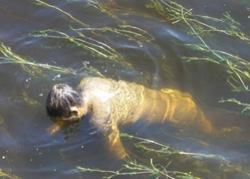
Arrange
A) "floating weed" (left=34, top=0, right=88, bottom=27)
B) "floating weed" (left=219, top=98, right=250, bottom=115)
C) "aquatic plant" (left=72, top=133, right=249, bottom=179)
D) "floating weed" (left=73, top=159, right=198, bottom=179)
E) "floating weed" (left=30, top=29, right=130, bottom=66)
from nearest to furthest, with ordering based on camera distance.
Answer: "floating weed" (left=73, top=159, right=198, bottom=179) → "aquatic plant" (left=72, top=133, right=249, bottom=179) → "floating weed" (left=219, top=98, right=250, bottom=115) → "floating weed" (left=30, top=29, right=130, bottom=66) → "floating weed" (left=34, top=0, right=88, bottom=27)

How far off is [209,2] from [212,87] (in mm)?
1872

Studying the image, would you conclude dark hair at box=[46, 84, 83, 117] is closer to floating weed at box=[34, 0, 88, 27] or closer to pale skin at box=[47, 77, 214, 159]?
pale skin at box=[47, 77, 214, 159]

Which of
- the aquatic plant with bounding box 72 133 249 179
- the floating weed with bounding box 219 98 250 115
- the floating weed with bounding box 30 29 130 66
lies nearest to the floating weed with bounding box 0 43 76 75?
the floating weed with bounding box 30 29 130 66

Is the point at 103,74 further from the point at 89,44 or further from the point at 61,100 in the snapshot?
the point at 61,100

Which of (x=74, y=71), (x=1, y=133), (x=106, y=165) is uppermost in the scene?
(x=74, y=71)

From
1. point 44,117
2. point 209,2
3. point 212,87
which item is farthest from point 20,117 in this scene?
point 209,2

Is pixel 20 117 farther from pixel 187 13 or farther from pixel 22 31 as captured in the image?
pixel 187 13

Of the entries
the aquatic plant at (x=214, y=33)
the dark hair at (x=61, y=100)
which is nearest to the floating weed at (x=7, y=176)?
the dark hair at (x=61, y=100)

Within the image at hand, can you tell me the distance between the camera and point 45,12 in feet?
26.9

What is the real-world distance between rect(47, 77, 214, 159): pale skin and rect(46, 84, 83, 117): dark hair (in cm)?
17

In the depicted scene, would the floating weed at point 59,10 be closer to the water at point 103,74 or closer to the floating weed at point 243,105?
the water at point 103,74

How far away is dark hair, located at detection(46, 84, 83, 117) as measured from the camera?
573 centimetres

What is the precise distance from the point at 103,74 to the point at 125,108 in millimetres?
925

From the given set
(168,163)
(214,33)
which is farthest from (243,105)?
(214,33)
